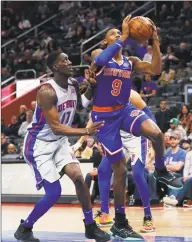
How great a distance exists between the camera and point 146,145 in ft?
28.6

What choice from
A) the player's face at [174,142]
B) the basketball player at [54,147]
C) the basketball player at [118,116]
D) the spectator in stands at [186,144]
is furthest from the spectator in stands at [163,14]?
the basketball player at [54,147]

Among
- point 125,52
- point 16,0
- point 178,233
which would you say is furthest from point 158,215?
point 16,0

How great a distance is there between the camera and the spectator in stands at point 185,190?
11719 millimetres

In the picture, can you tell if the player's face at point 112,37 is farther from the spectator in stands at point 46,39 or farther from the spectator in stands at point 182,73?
the spectator in stands at point 46,39

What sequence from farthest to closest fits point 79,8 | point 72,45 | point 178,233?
point 79,8
point 72,45
point 178,233

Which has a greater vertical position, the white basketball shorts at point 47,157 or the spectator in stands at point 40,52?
the spectator in stands at point 40,52

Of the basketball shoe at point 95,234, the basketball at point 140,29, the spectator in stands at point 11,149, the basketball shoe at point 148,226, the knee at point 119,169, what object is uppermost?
the basketball at point 140,29

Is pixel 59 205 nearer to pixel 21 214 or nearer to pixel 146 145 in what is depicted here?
pixel 21 214

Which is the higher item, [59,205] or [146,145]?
[146,145]

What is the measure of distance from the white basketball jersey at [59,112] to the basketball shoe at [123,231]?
3.95 ft

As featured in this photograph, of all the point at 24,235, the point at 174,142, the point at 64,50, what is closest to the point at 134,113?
the point at 24,235

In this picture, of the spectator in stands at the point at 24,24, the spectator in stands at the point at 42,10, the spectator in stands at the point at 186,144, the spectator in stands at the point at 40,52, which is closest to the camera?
the spectator in stands at the point at 186,144

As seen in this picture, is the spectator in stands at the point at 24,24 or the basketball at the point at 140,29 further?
the spectator in stands at the point at 24,24

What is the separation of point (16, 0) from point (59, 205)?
13.7 metres
